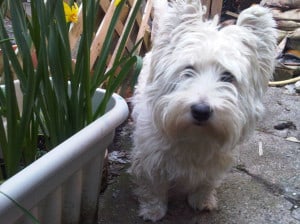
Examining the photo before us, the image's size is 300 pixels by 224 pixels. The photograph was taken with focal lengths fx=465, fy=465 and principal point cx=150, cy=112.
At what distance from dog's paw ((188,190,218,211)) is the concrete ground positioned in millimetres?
24

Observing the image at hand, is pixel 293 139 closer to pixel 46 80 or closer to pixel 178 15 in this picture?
pixel 178 15

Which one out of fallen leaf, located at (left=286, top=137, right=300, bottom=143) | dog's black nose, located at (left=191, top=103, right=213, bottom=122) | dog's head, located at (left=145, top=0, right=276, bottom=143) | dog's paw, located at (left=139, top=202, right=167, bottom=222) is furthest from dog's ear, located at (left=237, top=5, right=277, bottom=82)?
fallen leaf, located at (left=286, top=137, right=300, bottom=143)

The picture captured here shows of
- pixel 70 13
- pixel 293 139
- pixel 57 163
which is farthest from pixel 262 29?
pixel 293 139

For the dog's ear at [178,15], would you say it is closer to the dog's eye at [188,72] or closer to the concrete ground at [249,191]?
the dog's eye at [188,72]

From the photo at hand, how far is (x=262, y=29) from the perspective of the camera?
1787 mm

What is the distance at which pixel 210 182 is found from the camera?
2049 millimetres

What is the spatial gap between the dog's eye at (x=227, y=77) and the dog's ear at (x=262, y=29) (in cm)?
17

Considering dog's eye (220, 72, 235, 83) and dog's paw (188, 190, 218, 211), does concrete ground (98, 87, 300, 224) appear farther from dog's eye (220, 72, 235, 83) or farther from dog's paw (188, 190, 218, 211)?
dog's eye (220, 72, 235, 83)

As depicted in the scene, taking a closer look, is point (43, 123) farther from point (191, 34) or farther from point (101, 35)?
point (101, 35)

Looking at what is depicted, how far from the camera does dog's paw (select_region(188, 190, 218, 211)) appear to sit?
212cm

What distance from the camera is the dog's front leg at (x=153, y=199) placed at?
2.04 meters

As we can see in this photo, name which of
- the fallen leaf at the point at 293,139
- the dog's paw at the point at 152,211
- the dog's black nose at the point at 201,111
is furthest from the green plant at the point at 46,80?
the fallen leaf at the point at 293,139

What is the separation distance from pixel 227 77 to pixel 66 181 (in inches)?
27.3

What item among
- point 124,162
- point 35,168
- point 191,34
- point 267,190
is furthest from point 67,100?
point 267,190
